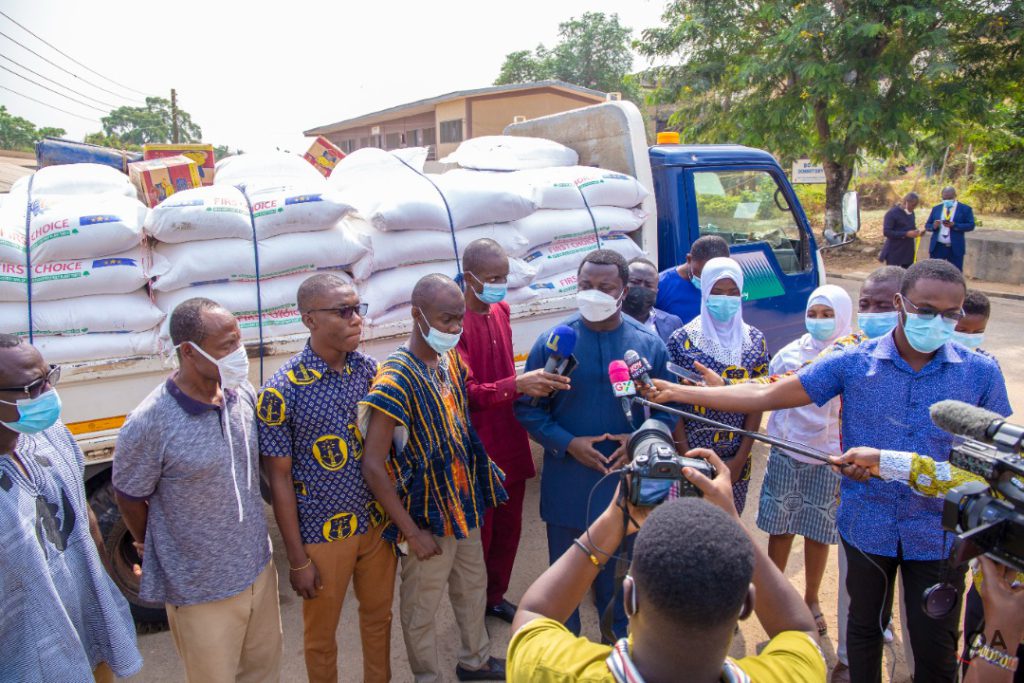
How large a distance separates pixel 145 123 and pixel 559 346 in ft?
202

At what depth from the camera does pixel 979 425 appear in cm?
152

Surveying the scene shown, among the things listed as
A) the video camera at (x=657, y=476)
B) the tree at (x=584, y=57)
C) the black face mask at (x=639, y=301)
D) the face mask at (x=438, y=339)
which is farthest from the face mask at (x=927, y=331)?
the tree at (x=584, y=57)

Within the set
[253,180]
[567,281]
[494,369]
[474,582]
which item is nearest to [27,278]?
[253,180]

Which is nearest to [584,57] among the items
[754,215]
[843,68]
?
[843,68]

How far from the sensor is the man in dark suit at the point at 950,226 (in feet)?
31.6

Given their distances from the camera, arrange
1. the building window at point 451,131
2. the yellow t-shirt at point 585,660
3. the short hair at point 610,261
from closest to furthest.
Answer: the yellow t-shirt at point 585,660 < the short hair at point 610,261 < the building window at point 451,131

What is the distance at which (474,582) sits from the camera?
104 inches

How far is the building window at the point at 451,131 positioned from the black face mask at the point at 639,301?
18.3m

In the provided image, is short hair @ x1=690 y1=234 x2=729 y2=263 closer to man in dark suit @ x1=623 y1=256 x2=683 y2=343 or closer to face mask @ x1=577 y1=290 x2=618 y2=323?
man in dark suit @ x1=623 y1=256 x2=683 y2=343

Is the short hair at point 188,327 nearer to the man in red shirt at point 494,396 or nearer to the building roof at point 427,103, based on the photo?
the man in red shirt at point 494,396

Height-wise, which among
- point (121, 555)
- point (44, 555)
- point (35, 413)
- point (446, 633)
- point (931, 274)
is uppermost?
point (931, 274)

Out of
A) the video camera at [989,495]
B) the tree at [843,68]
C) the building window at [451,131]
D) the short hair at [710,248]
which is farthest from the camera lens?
the building window at [451,131]

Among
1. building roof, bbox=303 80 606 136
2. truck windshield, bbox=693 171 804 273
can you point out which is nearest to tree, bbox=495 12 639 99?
building roof, bbox=303 80 606 136

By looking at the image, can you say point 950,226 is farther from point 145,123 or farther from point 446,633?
point 145,123
